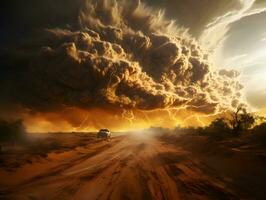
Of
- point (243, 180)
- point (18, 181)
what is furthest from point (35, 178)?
point (243, 180)

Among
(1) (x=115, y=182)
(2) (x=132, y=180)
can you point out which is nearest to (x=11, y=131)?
(1) (x=115, y=182)

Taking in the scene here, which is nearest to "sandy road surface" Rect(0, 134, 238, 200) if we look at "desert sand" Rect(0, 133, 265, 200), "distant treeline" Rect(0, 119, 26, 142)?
"desert sand" Rect(0, 133, 265, 200)

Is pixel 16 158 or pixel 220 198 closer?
pixel 220 198

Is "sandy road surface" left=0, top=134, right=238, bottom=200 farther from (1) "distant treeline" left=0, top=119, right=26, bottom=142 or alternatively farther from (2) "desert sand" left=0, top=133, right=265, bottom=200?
(1) "distant treeline" left=0, top=119, right=26, bottom=142

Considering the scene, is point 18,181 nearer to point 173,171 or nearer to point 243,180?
point 173,171

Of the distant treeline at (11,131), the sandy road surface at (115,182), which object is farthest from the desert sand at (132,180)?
the distant treeline at (11,131)

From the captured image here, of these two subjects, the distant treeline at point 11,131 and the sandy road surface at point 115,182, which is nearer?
the sandy road surface at point 115,182

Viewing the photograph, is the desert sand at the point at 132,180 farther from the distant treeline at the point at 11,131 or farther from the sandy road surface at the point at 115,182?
the distant treeline at the point at 11,131

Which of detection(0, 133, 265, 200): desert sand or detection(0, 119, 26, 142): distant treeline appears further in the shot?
detection(0, 119, 26, 142): distant treeline

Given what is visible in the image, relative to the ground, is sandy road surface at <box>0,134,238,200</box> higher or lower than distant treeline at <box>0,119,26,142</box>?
lower

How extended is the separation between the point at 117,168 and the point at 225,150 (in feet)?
25.1

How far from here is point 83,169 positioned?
13273 mm

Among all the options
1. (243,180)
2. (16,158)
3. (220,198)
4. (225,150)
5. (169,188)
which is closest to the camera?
(220,198)

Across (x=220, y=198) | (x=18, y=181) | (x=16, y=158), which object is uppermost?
(x=16, y=158)
